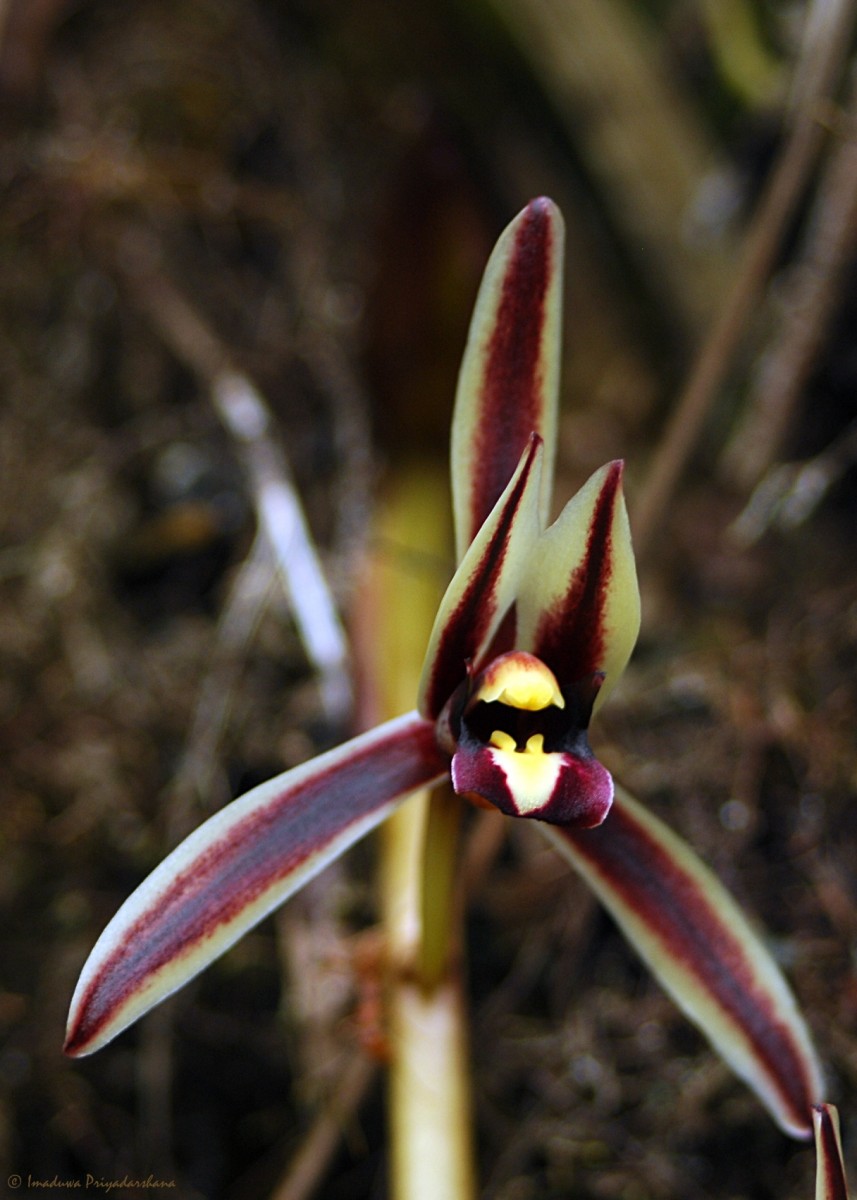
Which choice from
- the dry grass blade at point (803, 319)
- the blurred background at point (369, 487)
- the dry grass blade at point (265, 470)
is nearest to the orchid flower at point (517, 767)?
the blurred background at point (369, 487)

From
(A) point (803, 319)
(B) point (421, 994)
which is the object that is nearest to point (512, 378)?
(B) point (421, 994)

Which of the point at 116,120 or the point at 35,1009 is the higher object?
the point at 116,120

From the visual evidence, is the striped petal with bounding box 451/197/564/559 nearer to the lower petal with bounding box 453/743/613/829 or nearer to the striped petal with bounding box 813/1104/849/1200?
the lower petal with bounding box 453/743/613/829

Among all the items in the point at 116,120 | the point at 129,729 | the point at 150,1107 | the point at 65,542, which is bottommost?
the point at 150,1107

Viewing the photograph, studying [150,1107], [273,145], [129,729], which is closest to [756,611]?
[129,729]

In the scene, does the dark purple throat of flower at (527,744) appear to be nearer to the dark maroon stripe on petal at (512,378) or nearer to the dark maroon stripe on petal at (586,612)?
the dark maroon stripe on petal at (586,612)

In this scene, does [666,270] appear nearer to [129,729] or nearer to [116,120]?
[116,120]

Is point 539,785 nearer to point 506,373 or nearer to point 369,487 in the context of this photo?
point 506,373

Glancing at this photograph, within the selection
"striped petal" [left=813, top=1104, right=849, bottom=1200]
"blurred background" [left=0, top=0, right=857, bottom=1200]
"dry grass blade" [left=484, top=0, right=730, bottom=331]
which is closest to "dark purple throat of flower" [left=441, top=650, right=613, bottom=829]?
"striped petal" [left=813, top=1104, right=849, bottom=1200]

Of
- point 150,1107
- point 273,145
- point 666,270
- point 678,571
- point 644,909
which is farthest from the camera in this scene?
point 273,145
